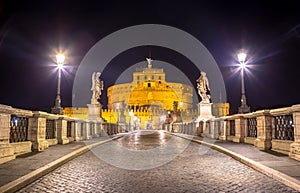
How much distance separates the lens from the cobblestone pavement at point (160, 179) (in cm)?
544

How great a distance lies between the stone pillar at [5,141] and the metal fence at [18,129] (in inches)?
52.9

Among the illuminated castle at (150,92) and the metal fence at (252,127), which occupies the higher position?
the illuminated castle at (150,92)

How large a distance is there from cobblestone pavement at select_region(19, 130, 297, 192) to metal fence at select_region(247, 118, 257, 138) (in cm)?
568

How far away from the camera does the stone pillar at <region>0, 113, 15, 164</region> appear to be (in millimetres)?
7777

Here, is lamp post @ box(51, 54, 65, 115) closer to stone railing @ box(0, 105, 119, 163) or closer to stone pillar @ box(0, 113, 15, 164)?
stone railing @ box(0, 105, 119, 163)

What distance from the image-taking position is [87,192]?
518 cm

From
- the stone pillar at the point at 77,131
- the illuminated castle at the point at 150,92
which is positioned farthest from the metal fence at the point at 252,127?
the illuminated castle at the point at 150,92

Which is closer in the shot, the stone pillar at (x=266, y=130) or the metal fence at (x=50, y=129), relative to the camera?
the stone pillar at (x=266, y=130)

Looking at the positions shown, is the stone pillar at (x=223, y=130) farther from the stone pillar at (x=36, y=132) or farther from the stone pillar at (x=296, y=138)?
the stone pillar at (x=36, y=132)

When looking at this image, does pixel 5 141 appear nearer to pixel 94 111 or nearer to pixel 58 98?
pixel 58 98

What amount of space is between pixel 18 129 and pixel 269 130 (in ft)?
28.2

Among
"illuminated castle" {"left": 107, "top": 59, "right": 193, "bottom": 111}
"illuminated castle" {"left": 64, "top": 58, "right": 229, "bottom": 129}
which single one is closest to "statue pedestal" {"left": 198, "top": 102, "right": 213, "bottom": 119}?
"illuminated castle" {"left": 64, "top": 58, "right": 229, "bottom": 129}

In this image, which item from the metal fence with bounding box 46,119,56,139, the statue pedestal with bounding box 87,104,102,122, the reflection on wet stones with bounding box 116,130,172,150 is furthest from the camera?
the statue pedestal with bounding box 87,104,102,122

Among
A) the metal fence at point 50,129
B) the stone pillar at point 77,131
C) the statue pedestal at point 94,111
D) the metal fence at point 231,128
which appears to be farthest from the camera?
the statue pedestal at point 94,111
